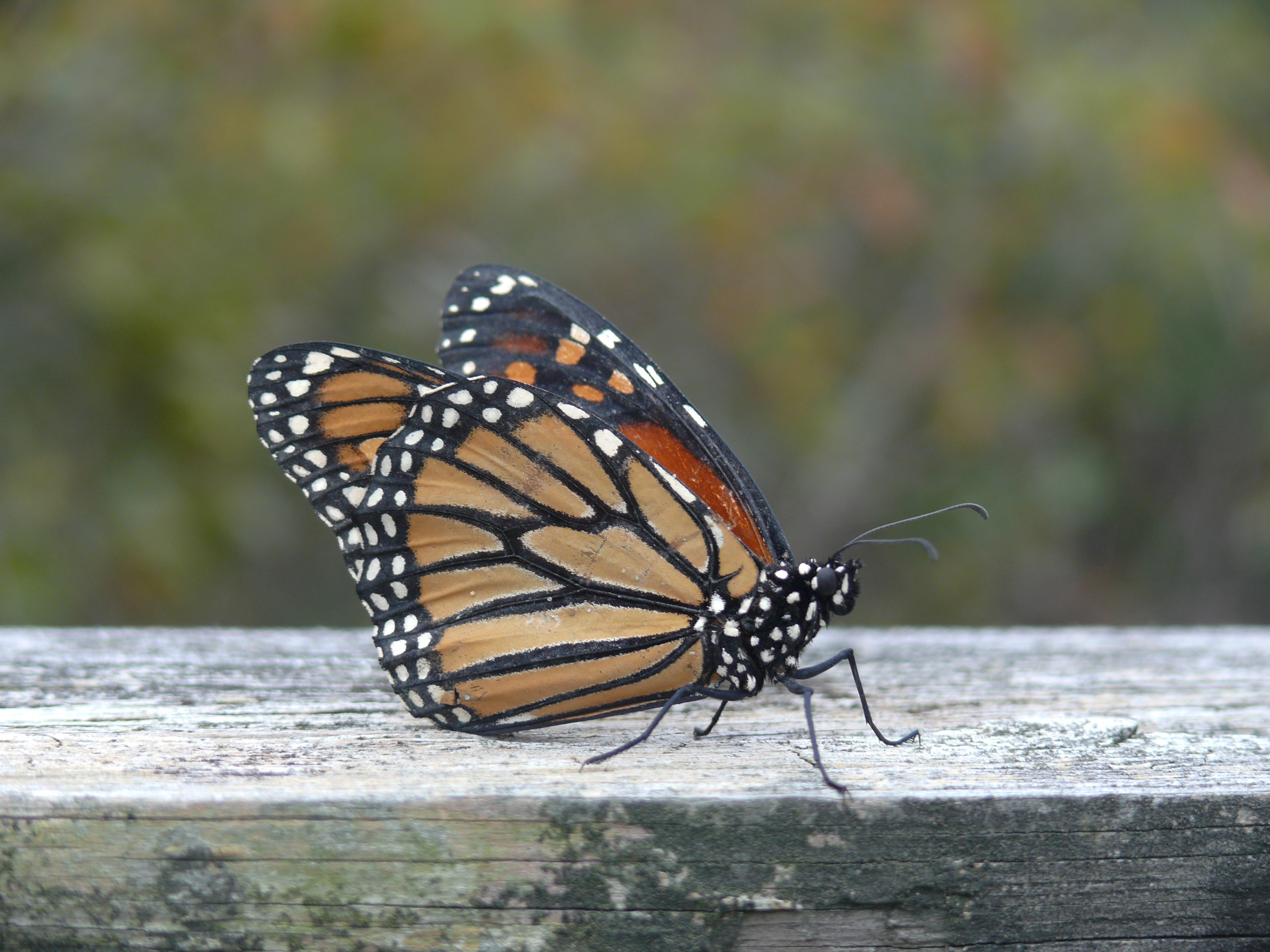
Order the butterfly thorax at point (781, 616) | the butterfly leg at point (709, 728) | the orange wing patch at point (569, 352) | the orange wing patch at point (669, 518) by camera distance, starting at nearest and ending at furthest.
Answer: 1. the butterfly leg at point (709, 728)
2. the butterfly thorax at point (781, 616)
3. the orange wing patch at point (669, 518)
4. the orange wing patch at point (569, 352)

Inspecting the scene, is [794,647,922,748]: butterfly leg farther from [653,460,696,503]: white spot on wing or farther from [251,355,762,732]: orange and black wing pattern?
[653,460,696,503]: white spot on wing

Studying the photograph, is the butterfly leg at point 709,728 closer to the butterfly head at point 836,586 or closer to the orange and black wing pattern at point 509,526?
the orange and black wing pattern at point 509,526

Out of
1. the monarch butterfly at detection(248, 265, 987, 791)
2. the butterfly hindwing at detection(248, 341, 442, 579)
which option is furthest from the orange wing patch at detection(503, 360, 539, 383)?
the butterfly hindwing at detection(248, 341, 442, 579)

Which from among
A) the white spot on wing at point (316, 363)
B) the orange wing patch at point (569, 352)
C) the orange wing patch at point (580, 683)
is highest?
the white spot on wing at point (316, 363)

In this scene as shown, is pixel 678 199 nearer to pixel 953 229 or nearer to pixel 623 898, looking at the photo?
pixel 953 229

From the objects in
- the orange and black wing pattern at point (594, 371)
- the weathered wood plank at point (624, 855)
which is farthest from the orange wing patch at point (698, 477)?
the weathered wood plank at point (624, 855)

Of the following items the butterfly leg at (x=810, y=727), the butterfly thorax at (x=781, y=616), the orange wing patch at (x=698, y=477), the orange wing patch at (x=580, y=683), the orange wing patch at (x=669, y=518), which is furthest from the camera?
the orange wing patch at (x=698, y=477)

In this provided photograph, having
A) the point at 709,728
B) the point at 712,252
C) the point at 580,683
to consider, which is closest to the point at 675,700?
the point at 709,728
